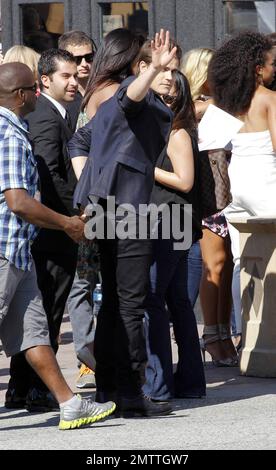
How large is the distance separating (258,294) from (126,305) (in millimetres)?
1593

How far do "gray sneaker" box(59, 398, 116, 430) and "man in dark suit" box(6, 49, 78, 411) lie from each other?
1.72 feet

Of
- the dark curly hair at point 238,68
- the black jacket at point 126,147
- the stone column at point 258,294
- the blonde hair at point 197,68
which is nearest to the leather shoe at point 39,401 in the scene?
the black jacket at point 126,147

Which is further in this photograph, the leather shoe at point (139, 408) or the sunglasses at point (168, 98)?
the sunglasses at point (168, 98)

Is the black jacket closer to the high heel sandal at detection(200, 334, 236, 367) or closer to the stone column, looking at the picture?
the stone column

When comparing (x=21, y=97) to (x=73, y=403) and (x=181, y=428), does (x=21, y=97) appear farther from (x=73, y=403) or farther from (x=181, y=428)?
(x=181, y=428)

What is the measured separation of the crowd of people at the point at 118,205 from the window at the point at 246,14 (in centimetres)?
250

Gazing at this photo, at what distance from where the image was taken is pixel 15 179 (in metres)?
6.61

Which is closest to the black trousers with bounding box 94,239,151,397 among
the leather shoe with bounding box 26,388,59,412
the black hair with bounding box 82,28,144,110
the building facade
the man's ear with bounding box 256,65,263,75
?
the leather shoe with bounding box 26,388,59,412

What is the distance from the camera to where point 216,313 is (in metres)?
8.98

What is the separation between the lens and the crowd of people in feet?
22.1

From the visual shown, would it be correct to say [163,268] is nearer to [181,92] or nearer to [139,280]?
[139,280]

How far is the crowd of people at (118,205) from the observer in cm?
675

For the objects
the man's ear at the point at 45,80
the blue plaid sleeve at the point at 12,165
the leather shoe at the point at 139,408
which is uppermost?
the man's ear at the point at 45,80

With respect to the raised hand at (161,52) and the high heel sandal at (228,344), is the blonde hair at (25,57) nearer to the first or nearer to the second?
the high heel sandal at (228,344)
